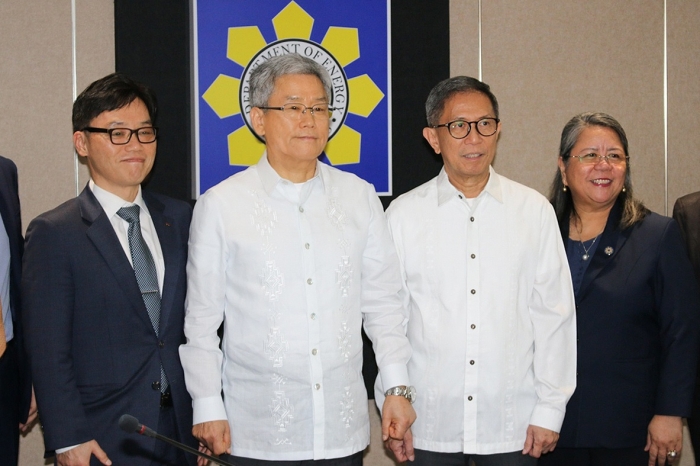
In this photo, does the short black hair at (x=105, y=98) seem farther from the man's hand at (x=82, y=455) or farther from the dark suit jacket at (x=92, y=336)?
the man's hand at (x=82, y=455)

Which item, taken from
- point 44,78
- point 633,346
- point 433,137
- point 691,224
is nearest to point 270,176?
point 433,137

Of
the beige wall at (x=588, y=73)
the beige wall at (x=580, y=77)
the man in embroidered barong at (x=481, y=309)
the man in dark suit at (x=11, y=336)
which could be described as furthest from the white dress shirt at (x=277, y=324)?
the beige wall at (x=588, y=73)

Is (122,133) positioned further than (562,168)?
No

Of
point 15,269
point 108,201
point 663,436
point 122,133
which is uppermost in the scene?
point 122,133

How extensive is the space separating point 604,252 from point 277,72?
1.43m

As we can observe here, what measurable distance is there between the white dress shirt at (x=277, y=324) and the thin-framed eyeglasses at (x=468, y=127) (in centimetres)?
57

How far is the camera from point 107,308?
244 cm

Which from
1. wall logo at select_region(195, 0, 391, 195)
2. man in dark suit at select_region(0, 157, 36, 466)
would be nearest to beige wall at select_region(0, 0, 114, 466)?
wall logo at select_region(195, 0, 391, 195)

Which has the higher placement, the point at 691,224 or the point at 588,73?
the point at 588,73

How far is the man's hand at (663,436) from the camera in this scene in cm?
274

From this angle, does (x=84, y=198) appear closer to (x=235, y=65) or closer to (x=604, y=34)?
(x=235, y=65)

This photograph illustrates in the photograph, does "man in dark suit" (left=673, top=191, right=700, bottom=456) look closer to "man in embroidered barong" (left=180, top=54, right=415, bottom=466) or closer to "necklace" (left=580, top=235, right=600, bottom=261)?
"necklace" (left=580, top=235, right=600, bottom=261)

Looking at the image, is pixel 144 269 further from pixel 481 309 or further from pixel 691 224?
pixel 691 224

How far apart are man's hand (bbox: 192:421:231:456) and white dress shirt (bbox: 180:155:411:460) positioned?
0.09 ft
